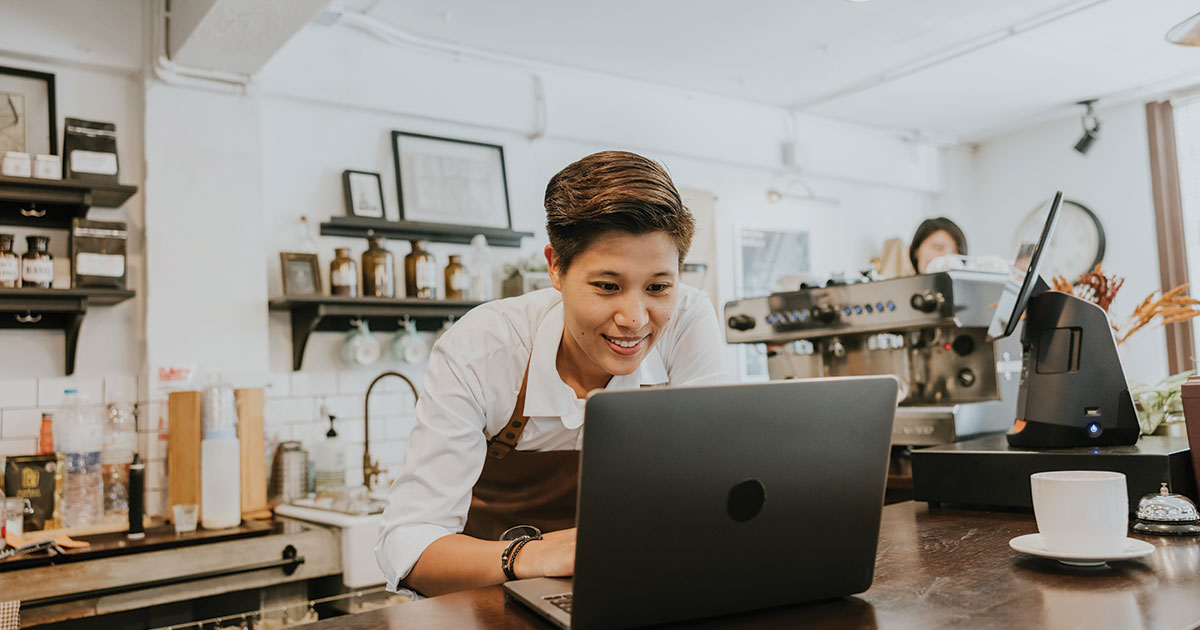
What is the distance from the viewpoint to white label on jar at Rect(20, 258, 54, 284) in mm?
2891

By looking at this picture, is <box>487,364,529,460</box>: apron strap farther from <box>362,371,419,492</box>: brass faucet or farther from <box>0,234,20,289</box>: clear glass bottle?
<box>0,234,20,289</box>: clear glass bottle

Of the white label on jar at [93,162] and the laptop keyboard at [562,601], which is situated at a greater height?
the white label on jar at [93,162]

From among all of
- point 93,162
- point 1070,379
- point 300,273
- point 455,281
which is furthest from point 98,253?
point 1070,379

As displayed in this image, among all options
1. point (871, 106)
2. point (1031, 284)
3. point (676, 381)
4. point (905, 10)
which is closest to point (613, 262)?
point (676, 381)

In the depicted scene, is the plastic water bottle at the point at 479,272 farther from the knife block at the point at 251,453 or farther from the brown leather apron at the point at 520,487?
the brown leather apron at the point at 520,487

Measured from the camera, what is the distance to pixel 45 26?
308 cm

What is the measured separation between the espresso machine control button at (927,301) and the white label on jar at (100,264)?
2533 mm

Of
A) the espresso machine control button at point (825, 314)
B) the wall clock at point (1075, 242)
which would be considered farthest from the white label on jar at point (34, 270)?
the wall clock at point (1075, 242)

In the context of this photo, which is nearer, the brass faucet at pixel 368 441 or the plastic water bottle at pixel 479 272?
the brass faucet at pixel 368 441

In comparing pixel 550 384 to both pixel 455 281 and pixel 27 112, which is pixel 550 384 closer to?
pixel 455 281

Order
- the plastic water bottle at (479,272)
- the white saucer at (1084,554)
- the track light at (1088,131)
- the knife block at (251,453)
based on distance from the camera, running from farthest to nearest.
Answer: the track light at (1088,131) < the plastic water bottle at (479,272) < the knife block at (251,453) < the white saucer at (1084,554)

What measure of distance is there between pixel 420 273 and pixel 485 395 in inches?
A: 89.6

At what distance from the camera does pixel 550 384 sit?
145cm

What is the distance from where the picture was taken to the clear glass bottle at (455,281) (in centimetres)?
372
